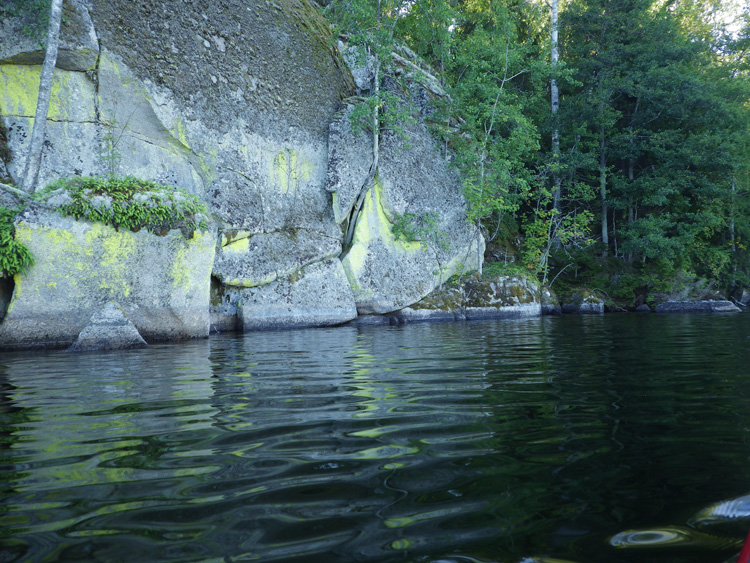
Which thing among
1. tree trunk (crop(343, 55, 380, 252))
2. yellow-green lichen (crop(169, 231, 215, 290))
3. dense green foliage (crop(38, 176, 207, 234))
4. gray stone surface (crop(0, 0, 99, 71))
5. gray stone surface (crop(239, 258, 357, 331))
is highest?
gray stone surface (crop(0, 0, 99, 71))

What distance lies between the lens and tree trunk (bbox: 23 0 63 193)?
393 inches


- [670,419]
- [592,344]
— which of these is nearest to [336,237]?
[592,344]

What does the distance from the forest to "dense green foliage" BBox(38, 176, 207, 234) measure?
10.9 meters

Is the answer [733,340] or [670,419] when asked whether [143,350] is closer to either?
[670,419]

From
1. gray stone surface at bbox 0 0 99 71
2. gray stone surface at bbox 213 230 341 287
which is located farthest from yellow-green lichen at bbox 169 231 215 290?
gray stone surface at bbox 0 0 99 71

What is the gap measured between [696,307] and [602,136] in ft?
28.6

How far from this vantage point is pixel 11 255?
7.85m

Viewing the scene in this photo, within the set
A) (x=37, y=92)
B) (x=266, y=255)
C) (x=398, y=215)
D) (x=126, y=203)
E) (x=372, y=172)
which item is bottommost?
(x=266, y=255)

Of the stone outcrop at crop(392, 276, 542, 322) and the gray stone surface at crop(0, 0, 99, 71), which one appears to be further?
the stone outcrop at crop(392, 276, 542, 322)

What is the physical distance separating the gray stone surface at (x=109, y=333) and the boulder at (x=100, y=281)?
47 centimetres

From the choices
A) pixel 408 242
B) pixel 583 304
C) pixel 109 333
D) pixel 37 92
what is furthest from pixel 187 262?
pixel 583 304

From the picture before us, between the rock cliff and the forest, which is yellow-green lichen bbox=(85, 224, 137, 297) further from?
the forest

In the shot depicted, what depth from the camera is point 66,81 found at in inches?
452

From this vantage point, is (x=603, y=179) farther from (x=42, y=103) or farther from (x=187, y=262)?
(x=42, y=103)
